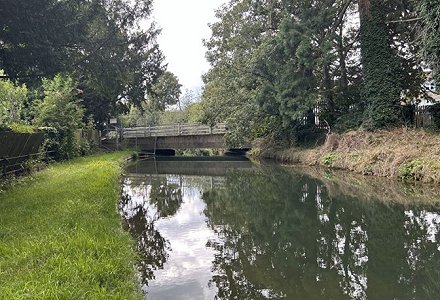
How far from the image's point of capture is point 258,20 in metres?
25.4

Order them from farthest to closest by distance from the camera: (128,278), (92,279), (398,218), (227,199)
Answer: (227,199), (398,218), (128,278), (92,279)

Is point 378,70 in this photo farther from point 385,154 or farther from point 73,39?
point 73,39

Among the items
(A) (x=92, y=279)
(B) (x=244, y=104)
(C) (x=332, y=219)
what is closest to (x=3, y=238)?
(A) (x=92, y=279)

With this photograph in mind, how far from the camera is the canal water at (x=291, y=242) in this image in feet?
17.8

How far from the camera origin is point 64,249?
558 cm

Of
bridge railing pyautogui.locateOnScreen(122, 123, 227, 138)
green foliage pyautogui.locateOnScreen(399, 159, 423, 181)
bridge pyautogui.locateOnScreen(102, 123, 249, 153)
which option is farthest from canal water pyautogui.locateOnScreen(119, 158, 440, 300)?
bridge railing pyautogui.locateOnScreen(122, 123, 227, 138)

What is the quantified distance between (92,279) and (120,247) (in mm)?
1497

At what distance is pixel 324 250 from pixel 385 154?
396 inches

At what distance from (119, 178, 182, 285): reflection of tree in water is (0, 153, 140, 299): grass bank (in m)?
0.35

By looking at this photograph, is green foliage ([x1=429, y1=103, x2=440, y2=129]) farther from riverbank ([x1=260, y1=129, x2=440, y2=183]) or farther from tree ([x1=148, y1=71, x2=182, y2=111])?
tree ([x1=148, y1=71, x2=182, y2=111])

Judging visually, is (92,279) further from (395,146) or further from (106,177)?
(395,146)

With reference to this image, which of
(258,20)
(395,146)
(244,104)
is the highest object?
(258,20)

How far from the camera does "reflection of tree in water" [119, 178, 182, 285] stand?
6.64 metres

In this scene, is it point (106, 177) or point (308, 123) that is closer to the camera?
point (106, 177)
